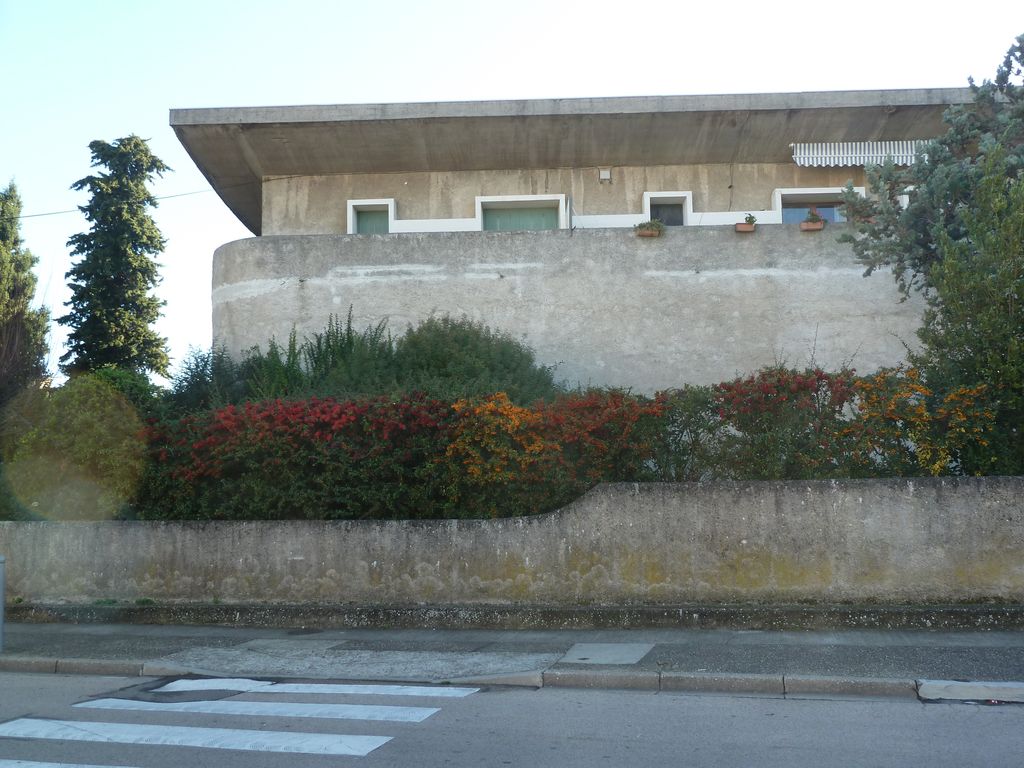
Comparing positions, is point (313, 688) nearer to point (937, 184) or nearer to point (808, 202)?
point (937, 184)

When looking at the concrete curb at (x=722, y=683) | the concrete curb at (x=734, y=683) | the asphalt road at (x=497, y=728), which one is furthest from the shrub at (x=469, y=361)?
the asphalt road at (x=497, y=728)

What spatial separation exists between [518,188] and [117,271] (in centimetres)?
1036

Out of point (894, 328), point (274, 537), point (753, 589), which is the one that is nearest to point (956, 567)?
point (753, 589)

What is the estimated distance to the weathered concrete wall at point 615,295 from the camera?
1449cm

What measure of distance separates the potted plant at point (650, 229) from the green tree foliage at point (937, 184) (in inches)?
112

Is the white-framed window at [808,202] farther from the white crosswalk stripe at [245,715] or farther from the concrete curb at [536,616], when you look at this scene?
the white crosswalk stripe at [245,715]

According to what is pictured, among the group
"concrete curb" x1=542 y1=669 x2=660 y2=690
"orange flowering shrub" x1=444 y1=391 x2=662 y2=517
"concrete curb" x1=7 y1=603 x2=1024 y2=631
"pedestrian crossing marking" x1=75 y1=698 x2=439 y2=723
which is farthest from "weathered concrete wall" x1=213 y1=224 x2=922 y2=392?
"pedestrian crossing marking" x1=75 y1=698 x2=439 y2=723

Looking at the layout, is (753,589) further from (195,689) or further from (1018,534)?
(195,689)

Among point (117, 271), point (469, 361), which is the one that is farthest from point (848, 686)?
point (117, 271)

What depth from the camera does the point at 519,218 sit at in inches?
718

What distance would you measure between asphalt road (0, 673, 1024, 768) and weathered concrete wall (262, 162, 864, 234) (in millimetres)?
11568

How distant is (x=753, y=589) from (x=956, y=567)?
2.05 meters

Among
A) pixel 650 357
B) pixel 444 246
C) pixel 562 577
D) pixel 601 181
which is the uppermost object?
pixel 601 181

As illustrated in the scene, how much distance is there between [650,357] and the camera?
48.0ft
